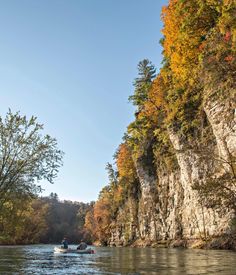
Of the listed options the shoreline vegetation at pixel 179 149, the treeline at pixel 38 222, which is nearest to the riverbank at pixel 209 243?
the shoreline vegetation at pixel 179 149

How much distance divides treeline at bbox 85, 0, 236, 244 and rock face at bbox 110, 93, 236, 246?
1175 mm

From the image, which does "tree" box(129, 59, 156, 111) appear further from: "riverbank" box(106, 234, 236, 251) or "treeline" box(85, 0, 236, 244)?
"riverbank" box(106, 234, 236, 251)

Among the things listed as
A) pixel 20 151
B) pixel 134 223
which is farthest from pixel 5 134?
pixel 134 223

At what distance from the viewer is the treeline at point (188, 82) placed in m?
27.6

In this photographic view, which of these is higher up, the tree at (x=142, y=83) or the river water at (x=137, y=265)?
the tree at (x=142, y=83)

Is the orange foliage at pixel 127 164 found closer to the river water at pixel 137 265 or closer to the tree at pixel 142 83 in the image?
the tree at pixel 142 83

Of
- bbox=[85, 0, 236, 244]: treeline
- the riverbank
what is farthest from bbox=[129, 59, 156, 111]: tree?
the riverbank

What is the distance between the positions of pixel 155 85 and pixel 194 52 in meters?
14.5

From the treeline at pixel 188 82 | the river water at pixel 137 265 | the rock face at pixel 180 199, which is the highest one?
the treeline at pixel 188 82

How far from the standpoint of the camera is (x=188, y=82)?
3766 cm

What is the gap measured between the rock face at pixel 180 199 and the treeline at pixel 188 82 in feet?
3.86

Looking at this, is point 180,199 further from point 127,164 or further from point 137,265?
point 137,265

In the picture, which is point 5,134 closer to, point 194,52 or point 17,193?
point 17,193

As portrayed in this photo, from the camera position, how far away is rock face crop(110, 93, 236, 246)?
3066 cm
